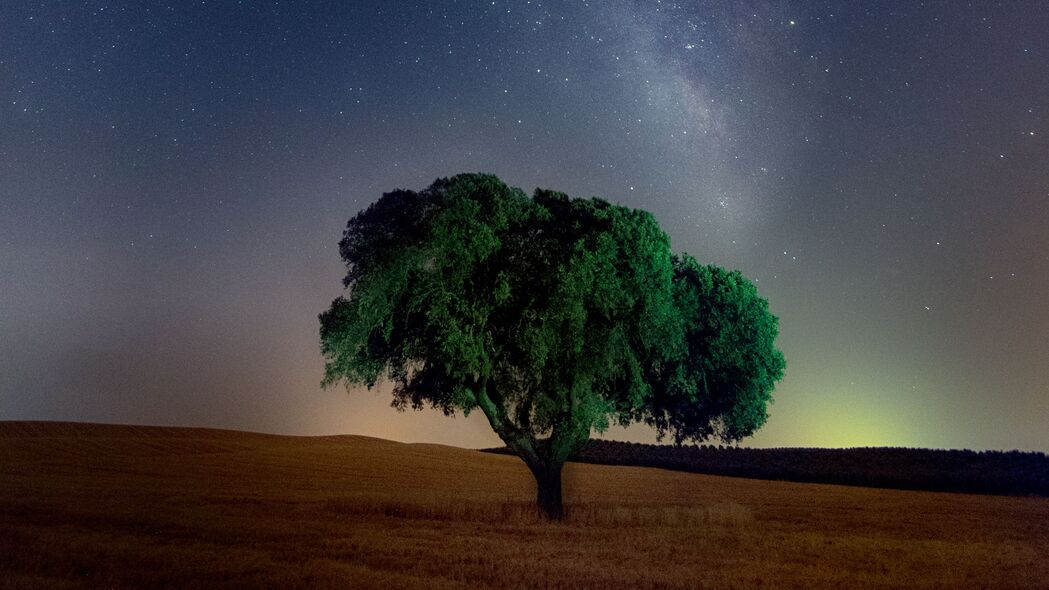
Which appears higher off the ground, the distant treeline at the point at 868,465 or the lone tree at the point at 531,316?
the lone tree at the point at 531,316

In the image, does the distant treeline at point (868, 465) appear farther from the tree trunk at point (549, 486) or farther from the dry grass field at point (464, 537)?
the tree trunk at point (549, 486)

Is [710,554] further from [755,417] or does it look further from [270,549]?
[755,417]

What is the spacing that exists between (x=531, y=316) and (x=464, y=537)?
8.87 m

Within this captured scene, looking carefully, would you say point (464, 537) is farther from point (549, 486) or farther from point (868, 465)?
point (868, 465)

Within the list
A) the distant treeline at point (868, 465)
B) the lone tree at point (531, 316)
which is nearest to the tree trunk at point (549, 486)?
the lone tree at point (531, 316)

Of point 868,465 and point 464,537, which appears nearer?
point 464,537

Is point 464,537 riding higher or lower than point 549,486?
lower

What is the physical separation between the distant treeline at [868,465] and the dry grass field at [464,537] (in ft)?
42.7

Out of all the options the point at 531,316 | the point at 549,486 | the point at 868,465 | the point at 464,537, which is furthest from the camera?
the point at 868,465

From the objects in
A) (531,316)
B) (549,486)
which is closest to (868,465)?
(549,486)

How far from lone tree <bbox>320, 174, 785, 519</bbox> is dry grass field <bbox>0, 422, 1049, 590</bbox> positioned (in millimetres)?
4356

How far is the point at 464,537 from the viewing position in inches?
931

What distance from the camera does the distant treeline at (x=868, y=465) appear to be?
221 ft

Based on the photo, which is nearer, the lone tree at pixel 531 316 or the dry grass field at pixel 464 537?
the dry grass field at pixel 464 537
